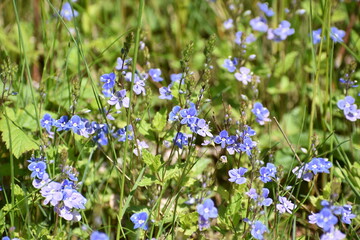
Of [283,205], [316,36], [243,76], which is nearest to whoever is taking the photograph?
[283,205]

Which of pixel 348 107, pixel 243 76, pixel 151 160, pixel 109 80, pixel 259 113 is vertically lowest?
pixel 151 160

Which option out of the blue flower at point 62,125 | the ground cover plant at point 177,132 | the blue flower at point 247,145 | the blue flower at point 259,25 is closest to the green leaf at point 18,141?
the ground cover plant at point 177,132

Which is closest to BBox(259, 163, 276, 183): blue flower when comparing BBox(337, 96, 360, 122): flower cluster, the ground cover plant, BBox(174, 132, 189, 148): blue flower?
the ground cover plant

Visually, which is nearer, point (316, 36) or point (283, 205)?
point (283, 205)

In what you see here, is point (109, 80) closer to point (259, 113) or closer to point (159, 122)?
point (159, 122)

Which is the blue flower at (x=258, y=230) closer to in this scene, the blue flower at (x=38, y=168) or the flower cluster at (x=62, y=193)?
the flower cluster at (x=62, y=193)

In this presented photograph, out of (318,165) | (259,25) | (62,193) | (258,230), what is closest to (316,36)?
(259,25)

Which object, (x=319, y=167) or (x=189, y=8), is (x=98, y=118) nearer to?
(x=319, y=167)

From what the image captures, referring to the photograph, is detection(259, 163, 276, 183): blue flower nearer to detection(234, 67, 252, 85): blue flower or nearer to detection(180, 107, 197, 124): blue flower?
detection(180, 107, 197, 124): blue flower

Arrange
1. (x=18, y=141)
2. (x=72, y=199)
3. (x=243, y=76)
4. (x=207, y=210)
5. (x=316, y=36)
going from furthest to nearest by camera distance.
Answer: (x=316, y=36) < (x=243, y=76) < (x=18, y=141) < (x=72, y=199) < (x=207, y=210)

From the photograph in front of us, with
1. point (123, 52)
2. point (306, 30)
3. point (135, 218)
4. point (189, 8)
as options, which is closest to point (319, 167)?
point (135, 218)
